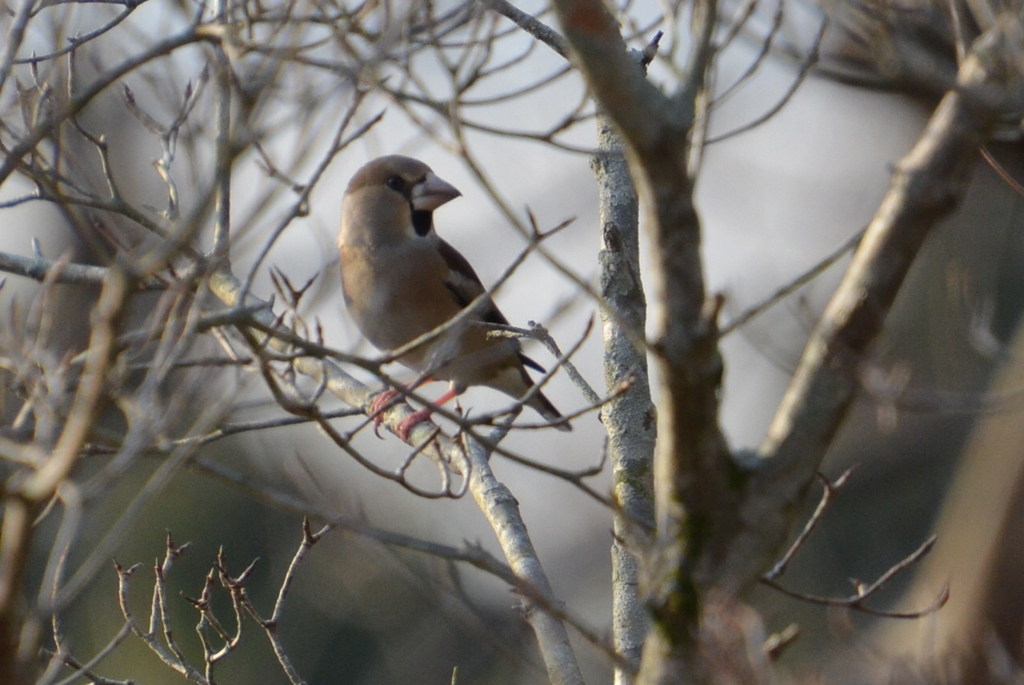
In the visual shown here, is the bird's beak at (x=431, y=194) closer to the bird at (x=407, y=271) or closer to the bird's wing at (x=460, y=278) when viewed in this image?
the bird at (x=407, y=271)

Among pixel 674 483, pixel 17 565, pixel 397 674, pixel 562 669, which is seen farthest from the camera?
pixel 397 674

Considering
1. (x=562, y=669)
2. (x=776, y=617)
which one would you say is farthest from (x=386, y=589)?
(x=562, y=669)

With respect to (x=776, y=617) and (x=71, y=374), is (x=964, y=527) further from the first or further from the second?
(x=71, y=374)

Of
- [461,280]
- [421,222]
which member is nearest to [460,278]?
[461,280]

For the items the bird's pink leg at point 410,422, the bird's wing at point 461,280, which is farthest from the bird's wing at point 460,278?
the bird's pink leg at point 410,422

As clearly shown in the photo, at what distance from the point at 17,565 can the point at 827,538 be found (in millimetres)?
8622

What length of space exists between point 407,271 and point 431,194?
45 centimetres

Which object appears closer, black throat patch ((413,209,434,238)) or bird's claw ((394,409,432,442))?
bird's claw ((394,409,432,442))

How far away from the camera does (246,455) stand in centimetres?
1038

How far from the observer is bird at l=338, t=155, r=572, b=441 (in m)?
5.55

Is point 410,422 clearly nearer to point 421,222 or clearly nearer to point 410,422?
point 410,422

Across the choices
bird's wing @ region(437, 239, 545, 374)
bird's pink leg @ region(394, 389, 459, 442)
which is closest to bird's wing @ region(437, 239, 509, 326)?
bird's wing @ region(437, 239, 545, 374)

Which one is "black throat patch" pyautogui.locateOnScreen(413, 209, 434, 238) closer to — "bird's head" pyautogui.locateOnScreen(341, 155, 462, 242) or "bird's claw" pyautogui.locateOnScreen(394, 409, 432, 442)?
"bird's head" pyautogui.locateOnScreen(341, 155, 462, 242)

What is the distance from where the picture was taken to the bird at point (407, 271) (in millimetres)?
5547
